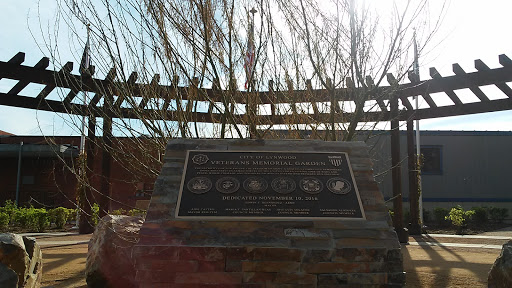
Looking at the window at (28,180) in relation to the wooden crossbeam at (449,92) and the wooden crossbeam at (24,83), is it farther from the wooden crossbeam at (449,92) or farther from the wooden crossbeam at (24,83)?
the wooden crossbeam at (449,92)

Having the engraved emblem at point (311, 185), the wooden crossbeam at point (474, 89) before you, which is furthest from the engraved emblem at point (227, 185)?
the wooden crossbeam at point (474, 89)

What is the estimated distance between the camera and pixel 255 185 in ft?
13.2

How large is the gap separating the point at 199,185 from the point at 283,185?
0.77 m

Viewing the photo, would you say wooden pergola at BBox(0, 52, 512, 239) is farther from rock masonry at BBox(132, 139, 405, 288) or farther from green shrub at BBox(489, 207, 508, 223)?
green shrub at BBox(489, 207, 508, 223)

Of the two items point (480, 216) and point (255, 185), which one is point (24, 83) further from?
point (480, 216)

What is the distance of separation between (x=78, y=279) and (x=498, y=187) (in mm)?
19560

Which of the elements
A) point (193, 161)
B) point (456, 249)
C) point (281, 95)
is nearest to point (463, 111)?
point (456, 249)

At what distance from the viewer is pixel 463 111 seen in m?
9.05

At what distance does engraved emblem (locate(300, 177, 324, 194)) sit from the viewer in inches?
157

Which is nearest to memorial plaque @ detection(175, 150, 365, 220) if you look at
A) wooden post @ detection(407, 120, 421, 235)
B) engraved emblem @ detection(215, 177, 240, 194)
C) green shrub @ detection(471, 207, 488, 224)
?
engraved emblem @ detection(215, 177, 240, 194)

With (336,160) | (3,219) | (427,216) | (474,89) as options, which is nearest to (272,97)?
(336,160)

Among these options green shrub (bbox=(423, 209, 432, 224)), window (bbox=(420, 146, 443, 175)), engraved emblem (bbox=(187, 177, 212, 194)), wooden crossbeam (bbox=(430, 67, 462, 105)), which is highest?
wooden crossbeam (bbox=(430, 67, 462, 105))

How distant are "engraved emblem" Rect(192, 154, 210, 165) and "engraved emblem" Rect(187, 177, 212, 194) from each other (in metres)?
0.23

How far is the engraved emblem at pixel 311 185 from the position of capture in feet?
13.1
